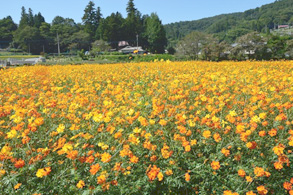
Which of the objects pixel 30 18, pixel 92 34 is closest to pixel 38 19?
pixel 30 18

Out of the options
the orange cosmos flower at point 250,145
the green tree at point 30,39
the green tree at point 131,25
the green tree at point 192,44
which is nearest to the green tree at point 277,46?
the green tree at point 192,44

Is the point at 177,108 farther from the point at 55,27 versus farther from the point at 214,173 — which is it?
the point at 55,27

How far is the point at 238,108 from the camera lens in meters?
3.03

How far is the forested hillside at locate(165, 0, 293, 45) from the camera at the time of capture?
117250mm

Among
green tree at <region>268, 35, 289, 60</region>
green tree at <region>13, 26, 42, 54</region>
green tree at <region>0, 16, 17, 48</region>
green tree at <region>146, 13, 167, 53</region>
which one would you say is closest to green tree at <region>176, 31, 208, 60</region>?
green tree at <region>268, 35, 289, 60</region>

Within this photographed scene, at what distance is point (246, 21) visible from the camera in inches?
4941

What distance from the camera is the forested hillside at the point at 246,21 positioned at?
11725cm

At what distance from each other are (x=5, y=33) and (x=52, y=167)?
292 ft

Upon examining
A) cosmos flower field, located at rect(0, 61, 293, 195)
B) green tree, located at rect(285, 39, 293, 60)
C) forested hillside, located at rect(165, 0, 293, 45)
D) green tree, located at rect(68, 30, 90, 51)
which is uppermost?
forested hillside, located at rect(165, 0, 293, 45)

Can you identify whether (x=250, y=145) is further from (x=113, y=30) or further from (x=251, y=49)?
(x=113, y=30)

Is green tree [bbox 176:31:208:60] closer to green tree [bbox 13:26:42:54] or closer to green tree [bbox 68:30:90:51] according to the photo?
green tree [bbox 68:30:90:51]

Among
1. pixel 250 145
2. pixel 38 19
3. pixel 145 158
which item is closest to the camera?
pixel 250 145

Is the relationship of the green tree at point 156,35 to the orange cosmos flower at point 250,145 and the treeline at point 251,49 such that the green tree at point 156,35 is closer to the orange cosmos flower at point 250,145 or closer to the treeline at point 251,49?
the treeline at point 251,49

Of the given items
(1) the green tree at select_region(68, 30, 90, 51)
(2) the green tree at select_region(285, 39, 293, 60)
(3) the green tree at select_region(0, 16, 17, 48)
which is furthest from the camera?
(3) the green tree at select_region(0, 16, 17, 48)
